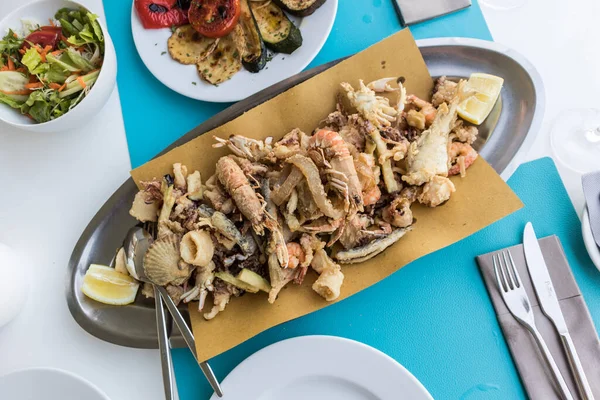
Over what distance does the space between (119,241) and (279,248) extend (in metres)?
0.79

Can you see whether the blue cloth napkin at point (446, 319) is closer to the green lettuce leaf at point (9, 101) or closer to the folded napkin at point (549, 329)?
the folded napkin at point (549, 329)

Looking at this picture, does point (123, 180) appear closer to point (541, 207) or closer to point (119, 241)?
point (119, 241)

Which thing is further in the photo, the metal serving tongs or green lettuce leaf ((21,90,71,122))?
green lettuce leaf ((21,90,71,122))

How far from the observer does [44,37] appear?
2.14 m

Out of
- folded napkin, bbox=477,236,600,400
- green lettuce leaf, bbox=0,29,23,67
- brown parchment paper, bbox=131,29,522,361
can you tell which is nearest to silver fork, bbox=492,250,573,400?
folded napkin, bbox=477,236,600,400

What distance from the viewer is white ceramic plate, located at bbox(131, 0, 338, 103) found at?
2137 millimetres

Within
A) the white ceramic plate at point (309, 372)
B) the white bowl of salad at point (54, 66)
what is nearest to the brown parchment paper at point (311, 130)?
the white ceramic plate at point (309, 372)

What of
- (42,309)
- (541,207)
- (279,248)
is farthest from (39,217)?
(541,207)

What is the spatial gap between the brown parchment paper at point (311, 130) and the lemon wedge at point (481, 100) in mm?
187

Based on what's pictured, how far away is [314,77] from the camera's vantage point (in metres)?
2.06

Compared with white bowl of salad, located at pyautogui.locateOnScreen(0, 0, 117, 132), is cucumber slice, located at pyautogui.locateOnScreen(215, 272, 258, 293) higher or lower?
lower

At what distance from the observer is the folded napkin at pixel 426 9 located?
89.2 inches

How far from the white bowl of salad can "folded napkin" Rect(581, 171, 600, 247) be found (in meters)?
2.20

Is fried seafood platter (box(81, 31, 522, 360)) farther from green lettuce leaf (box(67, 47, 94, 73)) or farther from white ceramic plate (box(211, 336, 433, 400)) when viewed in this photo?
green lettuce leaf (box(67, 47, 94, 73))
